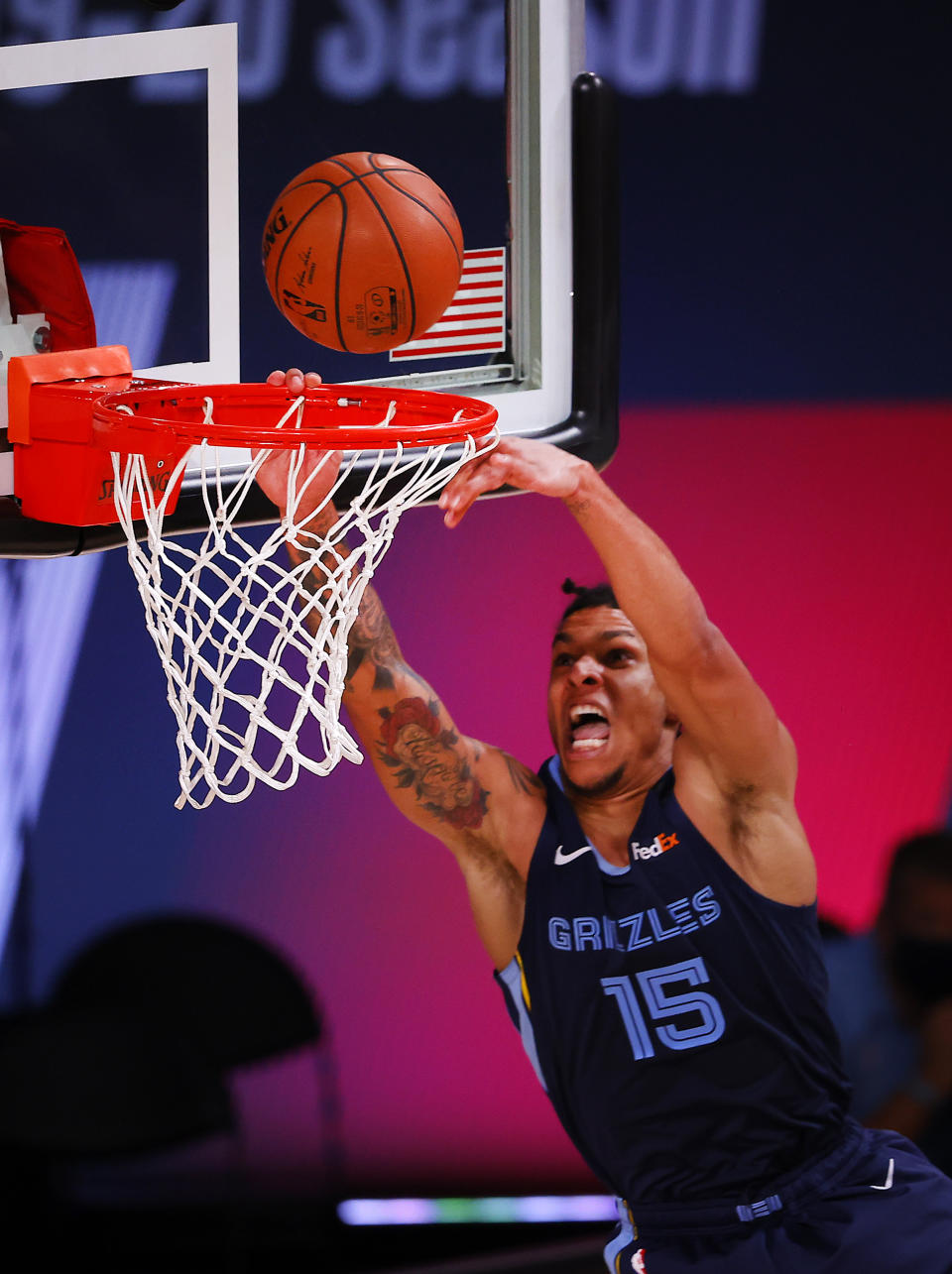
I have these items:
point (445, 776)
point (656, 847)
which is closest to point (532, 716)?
point (445, 776)

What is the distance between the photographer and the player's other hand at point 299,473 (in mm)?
1881

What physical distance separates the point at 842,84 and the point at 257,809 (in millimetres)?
1846

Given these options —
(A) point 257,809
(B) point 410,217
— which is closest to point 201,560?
(B) point 410,217

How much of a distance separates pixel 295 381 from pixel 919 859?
165 centimetres

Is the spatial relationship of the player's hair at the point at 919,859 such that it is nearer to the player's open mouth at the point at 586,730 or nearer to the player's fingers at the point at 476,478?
the player's open mouth at the point at 586,730

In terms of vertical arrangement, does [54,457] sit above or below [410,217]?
below

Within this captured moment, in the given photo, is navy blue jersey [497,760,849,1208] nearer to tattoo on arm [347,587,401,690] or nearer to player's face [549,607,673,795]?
player's face [549,607,673,795]

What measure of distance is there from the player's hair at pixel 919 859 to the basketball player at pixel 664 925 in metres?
0.29

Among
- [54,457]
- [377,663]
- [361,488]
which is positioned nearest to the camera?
[54,457]

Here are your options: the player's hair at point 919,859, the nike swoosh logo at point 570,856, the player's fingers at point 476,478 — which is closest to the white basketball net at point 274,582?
the player's fingers at point 476,478

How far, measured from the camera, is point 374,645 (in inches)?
95.2

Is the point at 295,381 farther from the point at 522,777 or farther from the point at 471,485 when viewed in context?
the point at 522,777

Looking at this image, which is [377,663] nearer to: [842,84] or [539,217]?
[539,217]

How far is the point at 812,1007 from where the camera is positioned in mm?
2477
